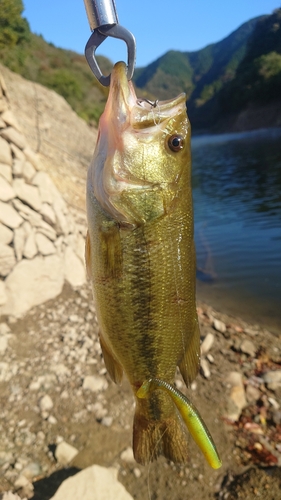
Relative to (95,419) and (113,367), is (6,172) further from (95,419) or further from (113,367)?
(113,367)

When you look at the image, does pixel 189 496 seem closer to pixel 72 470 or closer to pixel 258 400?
pixel 72 470

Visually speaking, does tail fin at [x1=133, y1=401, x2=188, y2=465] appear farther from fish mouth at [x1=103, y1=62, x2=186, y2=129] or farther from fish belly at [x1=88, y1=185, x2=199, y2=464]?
fish mouth at [x1=103, y1=62, x2=186, y2=129]

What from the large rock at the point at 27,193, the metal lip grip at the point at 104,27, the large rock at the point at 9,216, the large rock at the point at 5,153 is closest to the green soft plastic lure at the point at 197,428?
the metal lip grip at the point at 104,27


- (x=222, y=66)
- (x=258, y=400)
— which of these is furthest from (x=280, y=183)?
(x=222, y=66)

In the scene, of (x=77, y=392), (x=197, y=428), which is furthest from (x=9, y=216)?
(x=197, y=428)

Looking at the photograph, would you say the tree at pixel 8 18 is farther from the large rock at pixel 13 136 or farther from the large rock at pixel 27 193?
the large rock at pixel 27 193

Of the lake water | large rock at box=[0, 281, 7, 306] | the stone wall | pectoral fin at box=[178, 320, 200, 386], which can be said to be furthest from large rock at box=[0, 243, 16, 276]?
the lake water

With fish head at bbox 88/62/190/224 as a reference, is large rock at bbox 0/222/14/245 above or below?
below
